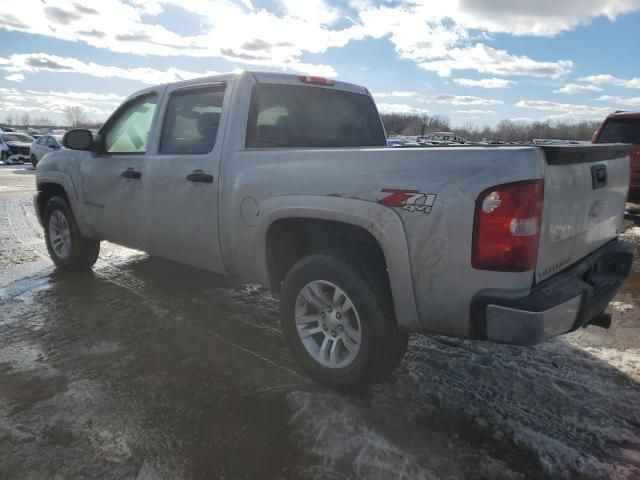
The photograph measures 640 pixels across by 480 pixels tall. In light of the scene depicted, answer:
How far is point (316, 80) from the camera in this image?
4.07 metres

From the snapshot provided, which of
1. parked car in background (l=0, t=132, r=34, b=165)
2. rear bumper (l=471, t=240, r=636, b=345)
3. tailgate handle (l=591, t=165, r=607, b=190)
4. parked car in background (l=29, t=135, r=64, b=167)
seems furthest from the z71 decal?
parked car in background (l=0, t=132, r=34, b=165)

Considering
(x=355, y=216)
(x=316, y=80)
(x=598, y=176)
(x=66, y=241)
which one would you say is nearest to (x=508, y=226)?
(x=355, y=216)

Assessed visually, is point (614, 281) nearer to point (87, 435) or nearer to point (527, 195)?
point (527, 195)

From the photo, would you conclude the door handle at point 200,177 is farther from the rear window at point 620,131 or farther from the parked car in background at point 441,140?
Answer: the rear window at point 620,131

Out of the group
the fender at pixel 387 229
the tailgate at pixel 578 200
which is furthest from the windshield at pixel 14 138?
the tailgate at pixel 578 200

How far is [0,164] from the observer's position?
83.5 ft

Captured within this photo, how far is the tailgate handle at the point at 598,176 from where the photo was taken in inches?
106

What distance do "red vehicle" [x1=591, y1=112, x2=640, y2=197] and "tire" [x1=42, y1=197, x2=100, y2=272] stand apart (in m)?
8.27

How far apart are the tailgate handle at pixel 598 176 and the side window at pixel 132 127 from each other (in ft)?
11.3

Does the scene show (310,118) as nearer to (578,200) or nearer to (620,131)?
(578,200)

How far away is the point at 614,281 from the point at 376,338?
61.3 inches

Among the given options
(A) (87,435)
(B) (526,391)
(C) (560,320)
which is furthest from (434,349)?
(A) (87,435)

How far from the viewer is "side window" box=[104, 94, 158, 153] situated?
171 inches

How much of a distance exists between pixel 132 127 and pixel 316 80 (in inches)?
72.1
